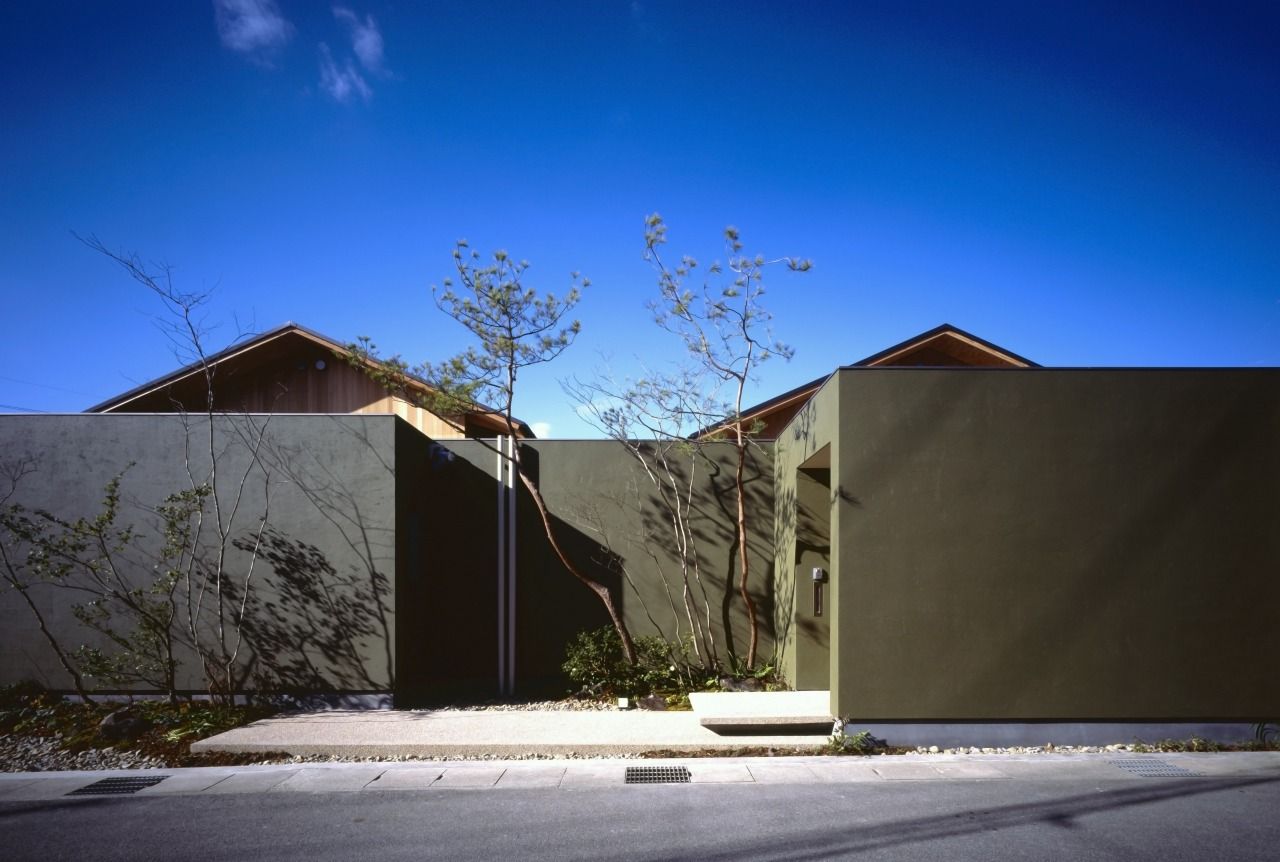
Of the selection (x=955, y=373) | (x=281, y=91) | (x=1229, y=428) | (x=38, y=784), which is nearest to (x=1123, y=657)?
(x=1229, y=428)

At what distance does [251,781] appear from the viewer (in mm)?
5004

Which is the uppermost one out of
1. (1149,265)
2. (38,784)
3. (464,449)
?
(1149,265)

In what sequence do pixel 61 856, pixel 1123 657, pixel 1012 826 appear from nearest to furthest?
pixel 61 856 → pixel 1012 826 → pixel 1123 657

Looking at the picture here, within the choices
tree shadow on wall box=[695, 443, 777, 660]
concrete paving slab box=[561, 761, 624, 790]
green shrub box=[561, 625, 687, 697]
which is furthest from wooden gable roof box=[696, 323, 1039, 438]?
concrete paving slab box=[561, 761, 624, 790]

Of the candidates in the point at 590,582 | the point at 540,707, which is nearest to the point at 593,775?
the point at 540,707

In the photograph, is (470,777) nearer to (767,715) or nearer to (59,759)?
(767,715)

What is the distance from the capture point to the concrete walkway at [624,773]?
4844mm

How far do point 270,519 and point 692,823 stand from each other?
503 cm

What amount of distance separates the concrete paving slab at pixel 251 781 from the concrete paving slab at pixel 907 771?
4.38 meters

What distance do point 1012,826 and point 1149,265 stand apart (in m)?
9.03

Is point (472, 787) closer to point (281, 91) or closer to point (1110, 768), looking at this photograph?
point (1110, 768)

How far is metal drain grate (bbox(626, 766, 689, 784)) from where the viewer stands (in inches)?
193

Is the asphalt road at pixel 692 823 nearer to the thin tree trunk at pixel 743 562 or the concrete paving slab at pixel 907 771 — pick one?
the concrete paving slab at pixel 907 771

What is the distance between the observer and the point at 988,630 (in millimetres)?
5547
